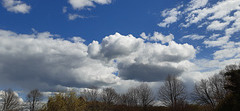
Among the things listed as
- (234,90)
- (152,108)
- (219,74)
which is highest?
(219,74)

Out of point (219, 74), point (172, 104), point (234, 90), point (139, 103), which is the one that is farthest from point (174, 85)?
point (234, 90)

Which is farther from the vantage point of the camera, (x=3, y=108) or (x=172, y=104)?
(x=172, y=104)

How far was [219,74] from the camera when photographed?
60812mm

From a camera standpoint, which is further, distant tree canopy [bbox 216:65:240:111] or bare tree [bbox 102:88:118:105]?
bare tree [bbox 102:88:118:105]

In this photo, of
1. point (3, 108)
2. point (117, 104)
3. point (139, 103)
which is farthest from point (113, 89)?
point (3, 108)

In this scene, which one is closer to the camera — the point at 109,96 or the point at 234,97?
the point at 234,97

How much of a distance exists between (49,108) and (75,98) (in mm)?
3635

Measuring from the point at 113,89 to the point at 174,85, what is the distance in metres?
31.7

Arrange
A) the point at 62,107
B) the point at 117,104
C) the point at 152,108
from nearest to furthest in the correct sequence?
the point at 62,107 < the point at 152,108 < the point at 117,104

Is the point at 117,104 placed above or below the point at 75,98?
below

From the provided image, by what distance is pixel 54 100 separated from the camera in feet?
86.9

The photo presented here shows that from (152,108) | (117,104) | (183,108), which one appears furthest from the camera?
(117,104)

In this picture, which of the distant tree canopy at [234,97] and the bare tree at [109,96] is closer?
the distant tree canopy at [234,97]

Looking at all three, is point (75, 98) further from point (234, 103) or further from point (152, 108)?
point (152, 108)
